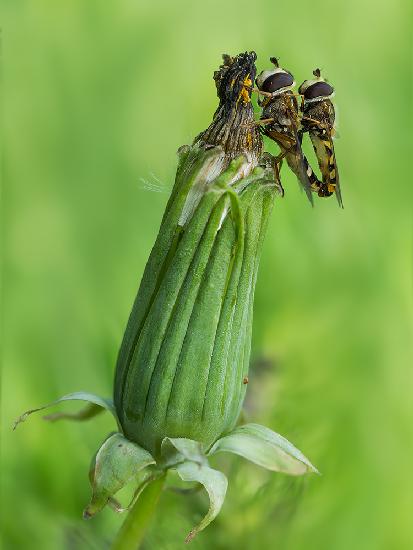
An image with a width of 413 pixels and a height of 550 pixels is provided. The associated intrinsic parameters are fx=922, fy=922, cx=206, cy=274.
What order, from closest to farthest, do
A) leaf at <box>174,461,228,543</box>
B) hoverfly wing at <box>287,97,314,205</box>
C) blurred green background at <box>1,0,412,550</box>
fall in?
leaf at <box>174,461,228,543</box>
hoverfly wing at <box>287,97,314,205</box>
blurred green background at <box>1,0,412,550</box>

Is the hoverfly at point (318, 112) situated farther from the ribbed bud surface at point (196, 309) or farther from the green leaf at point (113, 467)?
the green leaf at point (113, 467)

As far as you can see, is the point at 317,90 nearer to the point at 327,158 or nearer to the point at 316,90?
the point at 316,90

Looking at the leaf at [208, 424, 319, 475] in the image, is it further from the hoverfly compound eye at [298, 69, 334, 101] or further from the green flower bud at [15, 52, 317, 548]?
the hoverfly compound eye at [298, 69, 334, 101]

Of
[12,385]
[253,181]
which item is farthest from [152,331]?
[12,385]

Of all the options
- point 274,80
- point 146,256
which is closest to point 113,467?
point 274,80

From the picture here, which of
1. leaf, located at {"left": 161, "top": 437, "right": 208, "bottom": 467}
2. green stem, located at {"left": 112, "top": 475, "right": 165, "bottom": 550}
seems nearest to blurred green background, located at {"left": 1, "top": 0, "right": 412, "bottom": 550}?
green stem, located at {"left": 112, "top": 475, "right": 165, "bottom": 550}

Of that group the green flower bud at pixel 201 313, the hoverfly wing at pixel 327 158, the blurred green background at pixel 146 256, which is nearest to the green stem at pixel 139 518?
the green flower bud at pixel 201 313

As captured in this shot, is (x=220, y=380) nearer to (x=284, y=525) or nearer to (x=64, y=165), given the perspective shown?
(x=284, y=525)
